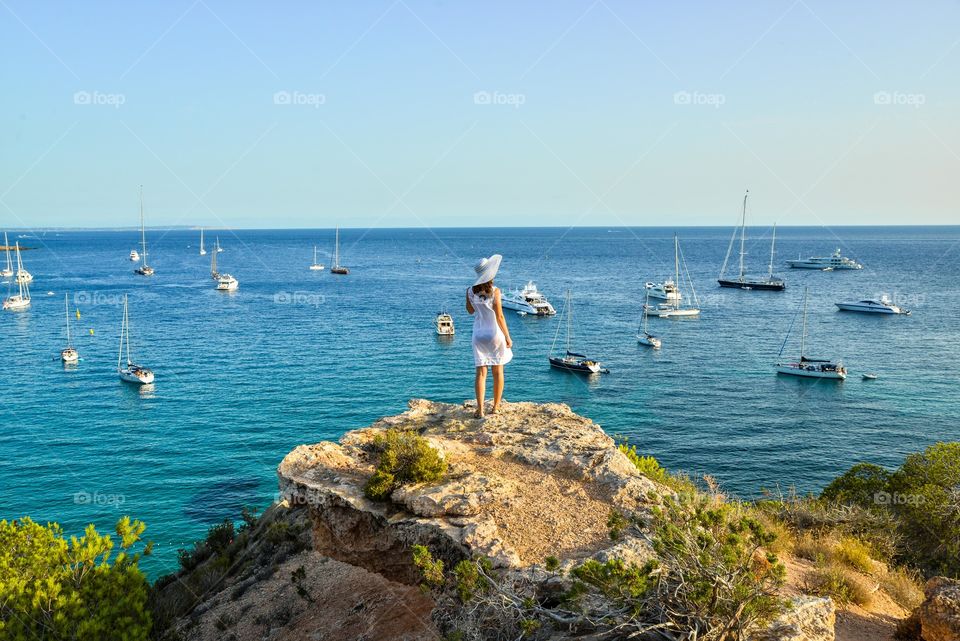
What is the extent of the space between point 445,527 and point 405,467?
1295mm

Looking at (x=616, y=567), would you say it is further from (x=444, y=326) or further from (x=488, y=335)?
(x=444, y=326)

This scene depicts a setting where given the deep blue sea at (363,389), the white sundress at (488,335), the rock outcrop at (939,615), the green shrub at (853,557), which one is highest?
the white sundress at (488,335)

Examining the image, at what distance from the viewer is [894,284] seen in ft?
349

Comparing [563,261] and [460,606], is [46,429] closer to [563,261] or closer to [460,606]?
[460,606]

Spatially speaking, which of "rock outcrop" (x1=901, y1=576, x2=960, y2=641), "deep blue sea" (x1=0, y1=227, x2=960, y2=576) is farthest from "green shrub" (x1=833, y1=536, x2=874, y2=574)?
"deep blue sea" (x1=0, y1=227, x2=960, y2=576)

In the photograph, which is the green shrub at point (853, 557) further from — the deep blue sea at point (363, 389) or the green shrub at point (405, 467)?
the deep blue sea at point (363, 389)

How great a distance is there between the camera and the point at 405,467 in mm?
9336

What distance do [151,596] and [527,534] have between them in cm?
988

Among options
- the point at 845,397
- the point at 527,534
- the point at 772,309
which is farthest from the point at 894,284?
the point at 527,534

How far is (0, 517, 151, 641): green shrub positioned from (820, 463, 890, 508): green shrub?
Answer: 589 inches

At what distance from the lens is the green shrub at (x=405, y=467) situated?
919 cm

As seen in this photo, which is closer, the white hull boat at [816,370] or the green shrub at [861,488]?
the green shrub at [861,488]

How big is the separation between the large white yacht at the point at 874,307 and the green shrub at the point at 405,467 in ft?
262

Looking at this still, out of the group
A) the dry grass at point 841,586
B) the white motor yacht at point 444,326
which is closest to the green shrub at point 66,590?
the dry grass at point 841,586
